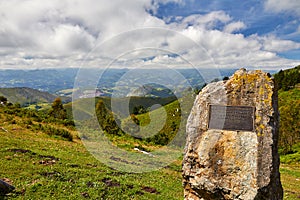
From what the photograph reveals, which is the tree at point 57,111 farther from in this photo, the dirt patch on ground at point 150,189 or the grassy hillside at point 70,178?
the dirt patch on ground at point 150,189

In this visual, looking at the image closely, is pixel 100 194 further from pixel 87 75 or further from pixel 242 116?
pixel 242 116

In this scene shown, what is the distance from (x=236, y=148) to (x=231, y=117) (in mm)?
1349

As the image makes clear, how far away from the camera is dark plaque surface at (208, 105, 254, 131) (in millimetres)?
9937

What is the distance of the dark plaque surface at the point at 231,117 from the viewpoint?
994cm

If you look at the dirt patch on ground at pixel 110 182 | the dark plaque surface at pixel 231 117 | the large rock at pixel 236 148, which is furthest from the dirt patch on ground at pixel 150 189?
the dark plaque surface at pixel 231 117

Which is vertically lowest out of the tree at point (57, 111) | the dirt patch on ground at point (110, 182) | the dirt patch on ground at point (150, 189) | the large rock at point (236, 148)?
the dirt patch on ground at point (150, 189)

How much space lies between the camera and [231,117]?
33.8 ft

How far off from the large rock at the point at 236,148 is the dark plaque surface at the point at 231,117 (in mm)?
60

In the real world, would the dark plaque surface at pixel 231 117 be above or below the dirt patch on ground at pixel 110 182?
above

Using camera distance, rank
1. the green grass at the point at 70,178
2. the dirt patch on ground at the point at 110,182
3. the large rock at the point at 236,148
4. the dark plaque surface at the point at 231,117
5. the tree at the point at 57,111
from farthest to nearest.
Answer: the tree at the point at 57,111
the dirt patch on ground at the point at 110,182
the green grass at the point at 70,178
the dark plaque surface at the point at 231,117
the large rock at the point at 236,148

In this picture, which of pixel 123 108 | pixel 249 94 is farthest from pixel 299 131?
pixel 249 94

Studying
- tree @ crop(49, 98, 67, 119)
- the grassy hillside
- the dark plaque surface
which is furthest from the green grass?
tree @ crop(49, 98, 67, 119)

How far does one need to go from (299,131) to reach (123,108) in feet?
166

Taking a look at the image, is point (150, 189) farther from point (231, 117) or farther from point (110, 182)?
point (231, 117)
